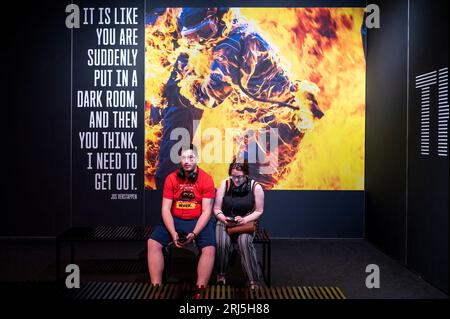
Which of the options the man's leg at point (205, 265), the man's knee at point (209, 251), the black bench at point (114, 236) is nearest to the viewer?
the man's leg at point (205, 265)

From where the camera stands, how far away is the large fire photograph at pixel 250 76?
21.6 feet

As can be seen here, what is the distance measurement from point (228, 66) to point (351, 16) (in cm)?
175

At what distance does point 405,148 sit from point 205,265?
257 cm

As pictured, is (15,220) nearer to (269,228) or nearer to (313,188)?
(269,228)

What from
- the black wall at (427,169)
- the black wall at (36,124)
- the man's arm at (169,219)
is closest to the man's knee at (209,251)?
the man's arm at (169,219)

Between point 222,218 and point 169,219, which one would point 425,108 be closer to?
point 222,218

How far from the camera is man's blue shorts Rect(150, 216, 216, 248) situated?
4.26 metres

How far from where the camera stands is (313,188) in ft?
21.9

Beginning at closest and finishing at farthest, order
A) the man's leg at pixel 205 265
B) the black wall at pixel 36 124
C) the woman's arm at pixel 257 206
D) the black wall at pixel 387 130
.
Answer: the man's leg at pixel 205 265 → the woman's arm at pixel 257 206 → the black wall at pixel 387 130 → the black wall at pixel 36 124

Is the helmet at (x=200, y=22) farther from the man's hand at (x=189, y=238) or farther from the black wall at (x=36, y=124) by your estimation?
the man's hand at (x=189, y=238)

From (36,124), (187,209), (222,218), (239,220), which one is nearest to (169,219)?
(187,209)

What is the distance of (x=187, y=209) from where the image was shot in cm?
436

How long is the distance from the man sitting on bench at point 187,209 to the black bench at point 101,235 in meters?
0.30
